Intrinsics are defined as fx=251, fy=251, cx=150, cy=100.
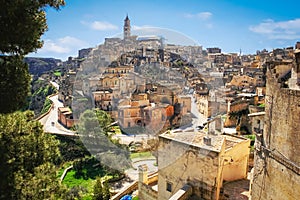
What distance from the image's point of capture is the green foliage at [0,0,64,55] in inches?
123

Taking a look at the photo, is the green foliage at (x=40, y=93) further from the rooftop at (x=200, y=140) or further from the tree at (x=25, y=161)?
the tree at (x=25, y=161)

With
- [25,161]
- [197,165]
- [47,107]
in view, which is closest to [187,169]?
[197,165]

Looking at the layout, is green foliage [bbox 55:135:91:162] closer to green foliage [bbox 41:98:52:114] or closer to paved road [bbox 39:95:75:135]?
paved road [bbox 39:95:75:135]

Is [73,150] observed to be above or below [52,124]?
below

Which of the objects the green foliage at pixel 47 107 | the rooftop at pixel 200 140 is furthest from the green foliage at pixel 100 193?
the green foliage at pixel 47 107

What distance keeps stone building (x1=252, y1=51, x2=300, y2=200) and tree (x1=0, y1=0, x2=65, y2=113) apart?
12.9ft

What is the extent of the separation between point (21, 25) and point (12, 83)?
780mm

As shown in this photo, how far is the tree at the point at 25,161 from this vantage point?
133 inches

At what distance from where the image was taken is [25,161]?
12.3 feet

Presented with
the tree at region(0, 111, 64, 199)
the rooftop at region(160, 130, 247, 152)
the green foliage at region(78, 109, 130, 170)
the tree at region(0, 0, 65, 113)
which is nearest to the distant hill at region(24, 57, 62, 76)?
the green foliage at region(78, 109, 130, 170)

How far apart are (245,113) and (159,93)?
5364 millimetres

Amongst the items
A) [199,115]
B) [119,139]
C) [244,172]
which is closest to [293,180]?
[244,172]

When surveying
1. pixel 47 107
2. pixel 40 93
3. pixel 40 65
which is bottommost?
pixel 47 107

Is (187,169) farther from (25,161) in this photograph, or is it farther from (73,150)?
(73,150)
